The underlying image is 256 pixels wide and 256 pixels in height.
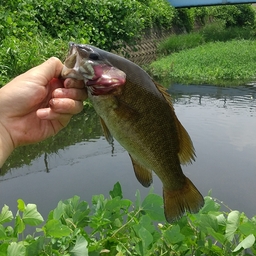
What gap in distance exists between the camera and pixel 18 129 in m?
1.98

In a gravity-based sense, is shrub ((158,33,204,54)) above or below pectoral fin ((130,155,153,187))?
below

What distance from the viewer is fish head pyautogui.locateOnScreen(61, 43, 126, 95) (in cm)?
142

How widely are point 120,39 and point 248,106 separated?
10.8 ft

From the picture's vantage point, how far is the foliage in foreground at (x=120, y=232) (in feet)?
4.45

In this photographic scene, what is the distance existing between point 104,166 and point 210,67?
7.12 metres

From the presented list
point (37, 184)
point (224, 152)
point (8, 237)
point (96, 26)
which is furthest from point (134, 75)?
point (96, 26)

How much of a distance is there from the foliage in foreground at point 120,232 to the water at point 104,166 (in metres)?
1.81

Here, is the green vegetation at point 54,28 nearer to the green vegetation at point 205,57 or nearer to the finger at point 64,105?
the green vegetation at point 205,57

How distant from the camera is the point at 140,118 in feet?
4.99

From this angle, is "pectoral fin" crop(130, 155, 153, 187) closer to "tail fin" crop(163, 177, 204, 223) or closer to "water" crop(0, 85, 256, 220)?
"tail fin" crop(163, 177, 204, 223)

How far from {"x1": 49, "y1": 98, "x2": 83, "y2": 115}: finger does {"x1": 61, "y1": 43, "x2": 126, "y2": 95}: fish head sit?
157 millimetres

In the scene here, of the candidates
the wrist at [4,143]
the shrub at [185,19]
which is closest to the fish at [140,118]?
the wrist at [4,143]

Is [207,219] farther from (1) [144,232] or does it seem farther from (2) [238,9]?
(2) [238,9]

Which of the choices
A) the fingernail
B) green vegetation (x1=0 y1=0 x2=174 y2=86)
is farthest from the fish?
A: green vegetation (x1=0 y1=0 x2=174 y2=86)
